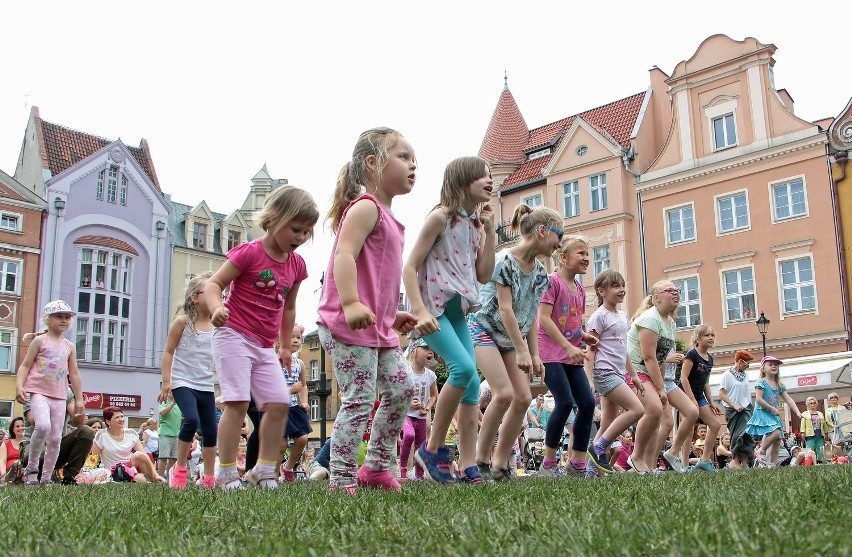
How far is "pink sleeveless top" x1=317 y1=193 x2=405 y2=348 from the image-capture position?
4586mm

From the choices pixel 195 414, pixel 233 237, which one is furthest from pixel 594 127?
pixel 195 414

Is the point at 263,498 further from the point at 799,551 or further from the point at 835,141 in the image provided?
the point at 835,141

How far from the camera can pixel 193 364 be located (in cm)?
745

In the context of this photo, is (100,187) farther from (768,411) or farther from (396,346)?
(396,346)

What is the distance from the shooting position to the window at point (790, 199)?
31766 millimetres

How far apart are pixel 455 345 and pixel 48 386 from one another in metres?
5.34

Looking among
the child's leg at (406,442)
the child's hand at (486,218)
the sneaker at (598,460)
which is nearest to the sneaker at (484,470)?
the sneaker at (598,460)

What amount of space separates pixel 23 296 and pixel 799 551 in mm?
43537

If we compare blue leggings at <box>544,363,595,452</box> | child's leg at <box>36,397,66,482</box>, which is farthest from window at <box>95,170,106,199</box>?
blue leggings at <box>544,363,595,452</box>

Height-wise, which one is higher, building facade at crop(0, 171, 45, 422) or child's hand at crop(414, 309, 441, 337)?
building facade at crop(0, 171, 45, 422)

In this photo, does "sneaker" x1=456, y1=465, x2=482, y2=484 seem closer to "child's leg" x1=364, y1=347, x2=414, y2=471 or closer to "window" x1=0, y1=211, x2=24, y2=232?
"child's leg" x1=364, y1=347, x2=414, y2=471

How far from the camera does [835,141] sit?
102 ft

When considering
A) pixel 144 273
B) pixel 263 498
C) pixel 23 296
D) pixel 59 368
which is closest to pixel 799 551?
pixel 263 498

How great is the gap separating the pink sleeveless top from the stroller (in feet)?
51.3
